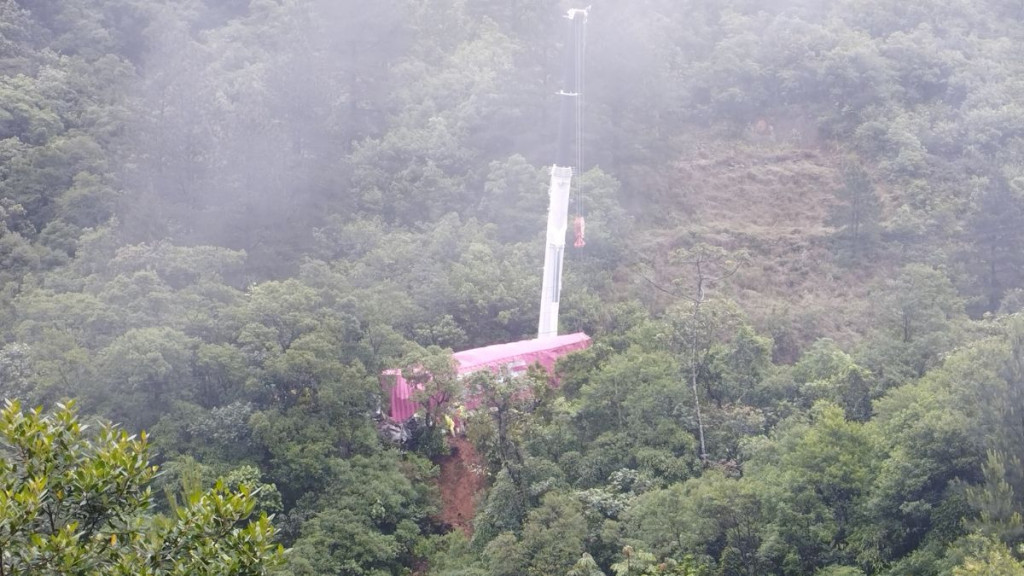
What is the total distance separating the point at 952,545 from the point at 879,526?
1.20m

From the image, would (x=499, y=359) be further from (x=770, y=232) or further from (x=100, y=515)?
(x=100, y=515)

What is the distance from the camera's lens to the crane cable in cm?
2498

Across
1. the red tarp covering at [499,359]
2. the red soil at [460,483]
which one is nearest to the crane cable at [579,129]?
the red tarp covering at [499,359]

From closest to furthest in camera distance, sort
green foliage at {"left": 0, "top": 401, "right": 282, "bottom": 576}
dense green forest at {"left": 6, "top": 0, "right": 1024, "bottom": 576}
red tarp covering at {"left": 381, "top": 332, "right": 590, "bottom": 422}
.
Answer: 1. green foliage at {"left": 0, "top": 401, "right": 282, "bottom": 576}
2. dense green forest at {"left": 6, "top": 0, "right": 1024, "bottom": 576}
3. red tarp covering at {"left": 381, "top": 332, "right": 590, "bottom": 422}

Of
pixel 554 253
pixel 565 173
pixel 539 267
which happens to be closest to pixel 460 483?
pixel 554 253

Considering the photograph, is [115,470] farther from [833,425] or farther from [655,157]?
[655,157]

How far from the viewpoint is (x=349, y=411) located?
1981cm

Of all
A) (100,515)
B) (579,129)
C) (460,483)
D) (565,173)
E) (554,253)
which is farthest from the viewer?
(579,129)

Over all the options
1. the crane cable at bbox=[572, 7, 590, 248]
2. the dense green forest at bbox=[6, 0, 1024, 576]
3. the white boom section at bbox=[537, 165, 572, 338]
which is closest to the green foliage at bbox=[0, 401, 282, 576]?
the dense green forest at bbox=[6, 0, 1024, 576]

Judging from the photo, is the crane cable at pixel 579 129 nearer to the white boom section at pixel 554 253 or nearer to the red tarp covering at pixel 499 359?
the white boom section at pixel 554 253

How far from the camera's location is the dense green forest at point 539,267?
16.0 m

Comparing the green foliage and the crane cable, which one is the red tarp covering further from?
the green foliage

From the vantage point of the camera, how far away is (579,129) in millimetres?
28141

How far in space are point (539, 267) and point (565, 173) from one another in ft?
8.71
